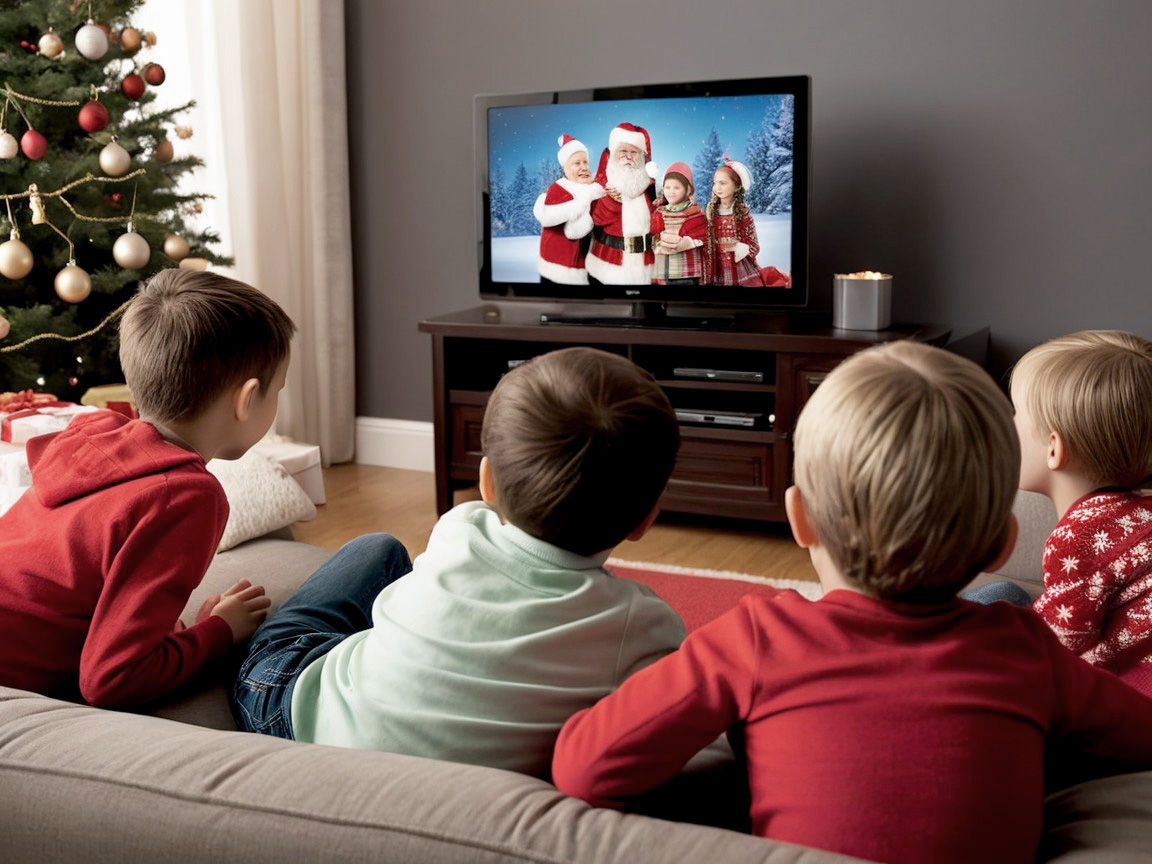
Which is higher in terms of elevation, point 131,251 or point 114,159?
point 114,159

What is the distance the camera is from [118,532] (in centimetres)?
137

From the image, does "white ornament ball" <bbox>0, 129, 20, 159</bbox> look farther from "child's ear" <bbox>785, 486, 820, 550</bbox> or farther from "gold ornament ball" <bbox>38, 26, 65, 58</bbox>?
"child's ear" <bbox>785, 486, 820, 550</bbox>

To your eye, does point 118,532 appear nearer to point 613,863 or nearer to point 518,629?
point 518,629

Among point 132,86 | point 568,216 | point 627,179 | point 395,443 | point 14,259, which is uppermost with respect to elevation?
point 132,86

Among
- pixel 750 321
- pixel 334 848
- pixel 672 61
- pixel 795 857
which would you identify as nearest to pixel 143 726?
pixel 334 848

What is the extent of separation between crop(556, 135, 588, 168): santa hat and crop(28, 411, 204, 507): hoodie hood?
241 centimetres

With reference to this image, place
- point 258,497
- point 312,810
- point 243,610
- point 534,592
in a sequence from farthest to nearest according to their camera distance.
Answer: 1. point 258,497
2. point 243,610
3. point 534,592
4. point 312,810

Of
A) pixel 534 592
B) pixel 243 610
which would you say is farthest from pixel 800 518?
pixel 243 610

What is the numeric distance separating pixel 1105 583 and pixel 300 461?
2768 millimetres

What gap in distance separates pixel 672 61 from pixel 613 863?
3398 millimetres

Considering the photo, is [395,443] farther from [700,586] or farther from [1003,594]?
[1003,594]

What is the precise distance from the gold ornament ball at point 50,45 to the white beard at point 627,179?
1.60 m

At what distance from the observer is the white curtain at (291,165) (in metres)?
4.09

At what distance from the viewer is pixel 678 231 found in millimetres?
3596
